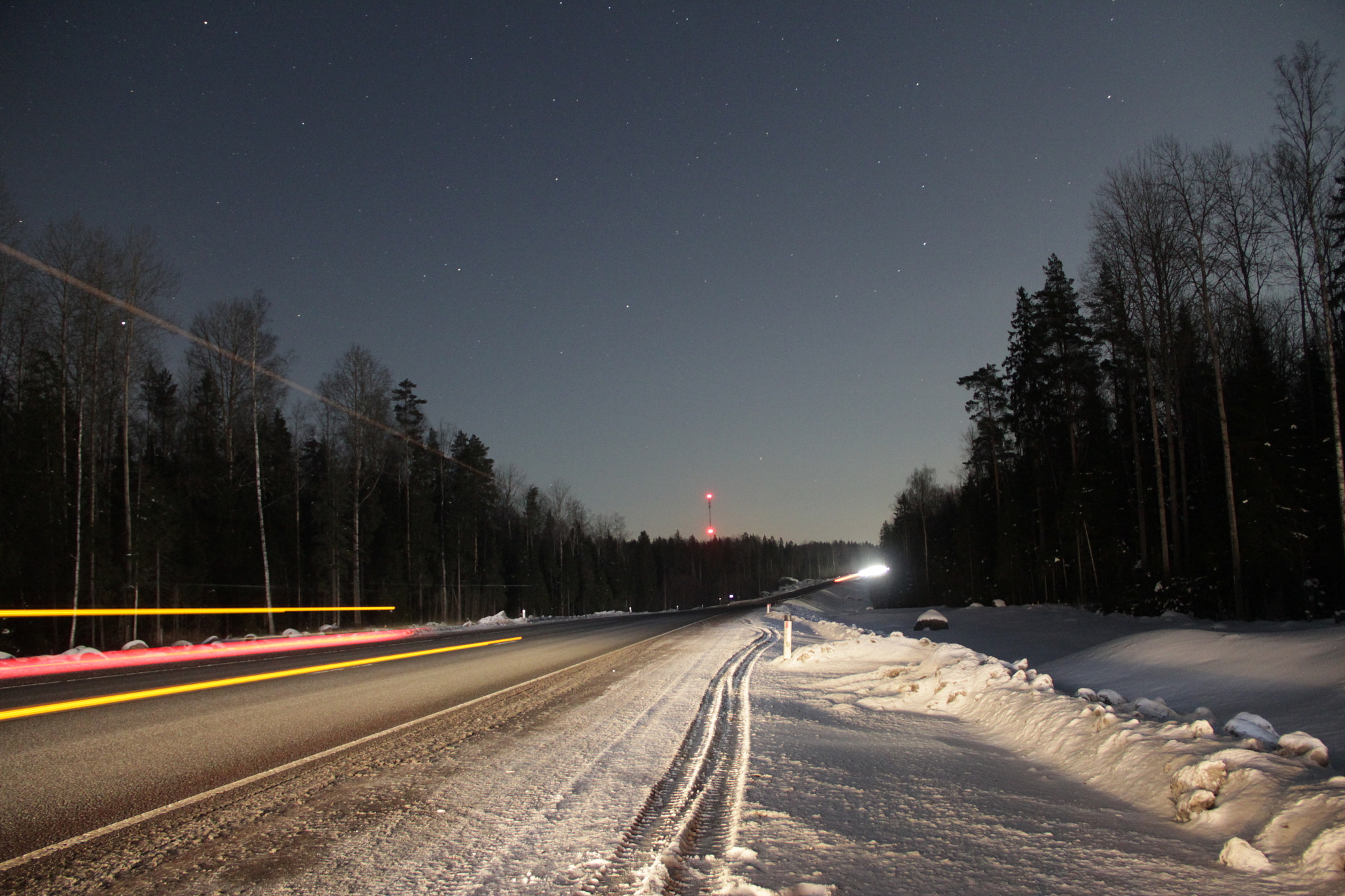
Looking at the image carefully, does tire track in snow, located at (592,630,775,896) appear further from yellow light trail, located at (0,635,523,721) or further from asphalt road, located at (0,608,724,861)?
yellow light trail, located at (0,635,523,721)

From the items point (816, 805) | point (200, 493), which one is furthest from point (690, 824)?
point (200, 493)

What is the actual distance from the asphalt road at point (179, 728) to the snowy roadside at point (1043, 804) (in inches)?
158

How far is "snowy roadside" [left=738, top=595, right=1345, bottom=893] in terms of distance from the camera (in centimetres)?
338

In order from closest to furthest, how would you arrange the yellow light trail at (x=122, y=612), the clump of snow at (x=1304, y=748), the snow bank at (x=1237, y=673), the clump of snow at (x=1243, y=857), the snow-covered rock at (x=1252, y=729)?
the clump of snow at (x=1243, y=857) → the clump of snow at (x=1304, y=748) → the snow-covered rock at (x=1252, y=729) → the snow bank at (x=1237, y=673) → the yellow light trail at (x=122, y=612)

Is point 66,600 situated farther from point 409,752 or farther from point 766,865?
point 766,865

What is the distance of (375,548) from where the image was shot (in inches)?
1849

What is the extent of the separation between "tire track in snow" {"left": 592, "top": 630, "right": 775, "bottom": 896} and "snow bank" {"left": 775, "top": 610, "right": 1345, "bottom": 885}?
2569 mm

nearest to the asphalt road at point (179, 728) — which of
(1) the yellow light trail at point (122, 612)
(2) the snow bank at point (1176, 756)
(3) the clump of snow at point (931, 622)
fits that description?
(1) the yellow light trail at point (122, 612)

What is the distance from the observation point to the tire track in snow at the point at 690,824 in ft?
10.8

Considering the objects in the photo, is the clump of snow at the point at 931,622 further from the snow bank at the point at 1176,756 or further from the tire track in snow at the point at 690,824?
the tire track in snow at the point at 690,824

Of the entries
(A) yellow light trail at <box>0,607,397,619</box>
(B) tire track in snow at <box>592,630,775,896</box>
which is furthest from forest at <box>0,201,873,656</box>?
(B) tire track in snow at <box>592,630,775,896</box>

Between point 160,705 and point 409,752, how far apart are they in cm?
441

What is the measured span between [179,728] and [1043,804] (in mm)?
7781

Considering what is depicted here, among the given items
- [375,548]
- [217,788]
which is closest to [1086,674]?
[217,788]
